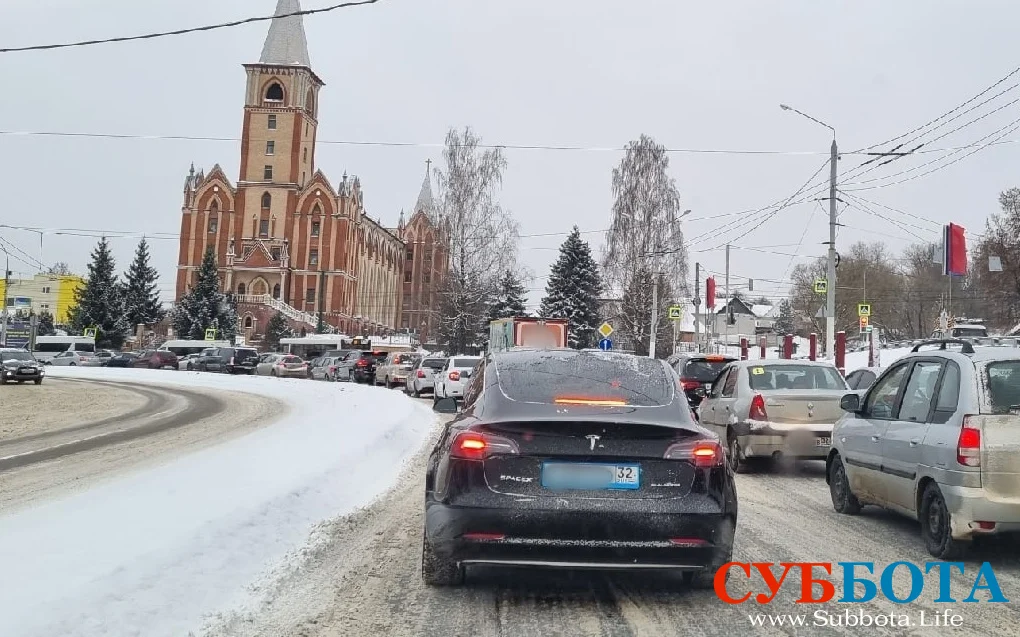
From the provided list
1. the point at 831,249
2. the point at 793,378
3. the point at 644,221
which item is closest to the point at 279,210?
the point at 644,221

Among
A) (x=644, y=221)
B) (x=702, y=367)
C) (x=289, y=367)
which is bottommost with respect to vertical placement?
(x=289, y=367)

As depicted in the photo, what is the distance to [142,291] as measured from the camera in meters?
84.8

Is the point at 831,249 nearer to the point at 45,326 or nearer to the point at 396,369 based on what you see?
the point at 396,369

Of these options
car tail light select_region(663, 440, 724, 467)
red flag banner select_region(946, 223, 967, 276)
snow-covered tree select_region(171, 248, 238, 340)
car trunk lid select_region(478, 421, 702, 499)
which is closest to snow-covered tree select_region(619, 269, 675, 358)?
red flag banner select_region(946, 223, 967, 276)

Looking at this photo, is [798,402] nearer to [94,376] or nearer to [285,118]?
[94,376]

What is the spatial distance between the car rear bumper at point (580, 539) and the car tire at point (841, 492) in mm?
3875

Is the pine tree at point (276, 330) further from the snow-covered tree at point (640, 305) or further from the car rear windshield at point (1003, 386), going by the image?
the car rear windshield at point (1003, 386)

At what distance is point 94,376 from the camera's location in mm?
46312

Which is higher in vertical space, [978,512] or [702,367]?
[702,367]

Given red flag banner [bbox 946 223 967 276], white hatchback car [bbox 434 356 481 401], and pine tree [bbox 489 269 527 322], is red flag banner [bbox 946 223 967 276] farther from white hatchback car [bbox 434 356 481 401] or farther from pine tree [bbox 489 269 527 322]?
pine tree [bbox 489 269 527 322]

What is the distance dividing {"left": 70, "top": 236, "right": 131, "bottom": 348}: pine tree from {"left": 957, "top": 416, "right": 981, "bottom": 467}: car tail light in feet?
274

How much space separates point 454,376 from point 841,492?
60.1 ft

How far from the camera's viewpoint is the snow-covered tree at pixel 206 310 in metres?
81.2

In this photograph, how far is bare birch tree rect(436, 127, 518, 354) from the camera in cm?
5903
